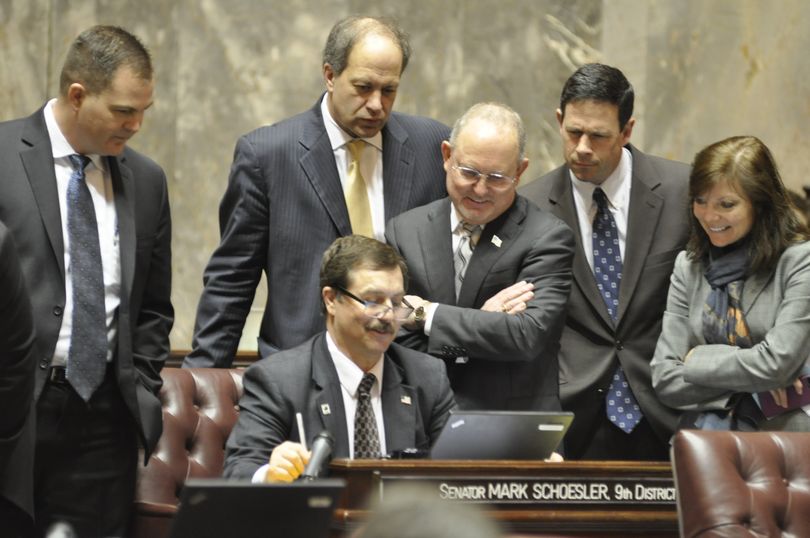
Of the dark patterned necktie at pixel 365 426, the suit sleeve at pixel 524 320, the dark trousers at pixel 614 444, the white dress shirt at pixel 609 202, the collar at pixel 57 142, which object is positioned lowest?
the dark trousers at pixel 614 444

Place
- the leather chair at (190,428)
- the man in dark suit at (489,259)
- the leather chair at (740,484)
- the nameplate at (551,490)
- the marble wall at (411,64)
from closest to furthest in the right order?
the leather chair at (740,484) → the nameplate at (551,490) → the man in dark suit at (489,259) → the leather chair at (190,428) → the marble wall at (411,64)

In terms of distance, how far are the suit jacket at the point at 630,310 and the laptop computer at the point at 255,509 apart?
2.11m

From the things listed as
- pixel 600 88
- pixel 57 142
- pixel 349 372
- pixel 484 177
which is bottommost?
pixel 349 372

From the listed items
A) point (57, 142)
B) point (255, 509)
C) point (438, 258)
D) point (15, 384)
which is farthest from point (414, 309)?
point (255, 509)

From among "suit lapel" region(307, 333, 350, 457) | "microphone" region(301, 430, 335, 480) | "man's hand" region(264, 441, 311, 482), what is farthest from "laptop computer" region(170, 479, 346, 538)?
"suit lapel" region(307, 333, 350, 457)

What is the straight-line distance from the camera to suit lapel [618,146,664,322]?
483 centimetres

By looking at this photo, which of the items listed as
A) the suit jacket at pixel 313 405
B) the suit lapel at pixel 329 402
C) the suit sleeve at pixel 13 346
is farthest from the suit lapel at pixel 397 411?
the suit sleeve at pixel 13 346

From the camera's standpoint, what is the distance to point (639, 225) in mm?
4891

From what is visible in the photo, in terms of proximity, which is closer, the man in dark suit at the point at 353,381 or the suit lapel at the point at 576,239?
the man in dark suit at the point at 353,381

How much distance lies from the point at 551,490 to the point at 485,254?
1.00 meters

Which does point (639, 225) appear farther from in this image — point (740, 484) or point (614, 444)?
point (740, 484)

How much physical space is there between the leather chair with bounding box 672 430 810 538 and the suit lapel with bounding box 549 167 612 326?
107 centimetres

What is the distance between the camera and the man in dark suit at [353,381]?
161 inches

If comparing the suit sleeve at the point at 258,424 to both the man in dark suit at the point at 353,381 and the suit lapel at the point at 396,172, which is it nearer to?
the man in dark suit at the point at 353,381
